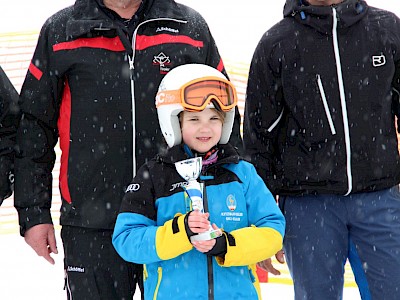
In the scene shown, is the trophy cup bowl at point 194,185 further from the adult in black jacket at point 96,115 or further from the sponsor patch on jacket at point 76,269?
the sponsor patch on jacket at point 76,269

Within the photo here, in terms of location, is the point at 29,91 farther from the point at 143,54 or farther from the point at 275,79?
the point at 275,79

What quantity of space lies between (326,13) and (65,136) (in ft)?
4.68

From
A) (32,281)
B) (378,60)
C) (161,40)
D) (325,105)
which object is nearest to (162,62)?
(161,40)

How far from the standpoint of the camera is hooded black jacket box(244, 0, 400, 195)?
373 centimetres

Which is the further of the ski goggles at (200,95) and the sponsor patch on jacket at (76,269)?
the sponsor patch on jacket at (76,269)

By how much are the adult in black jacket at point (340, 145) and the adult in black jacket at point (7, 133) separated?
4.50 feet

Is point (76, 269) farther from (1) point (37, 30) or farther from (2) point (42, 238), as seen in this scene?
(1) point (37, 30)

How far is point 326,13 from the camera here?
3754mm

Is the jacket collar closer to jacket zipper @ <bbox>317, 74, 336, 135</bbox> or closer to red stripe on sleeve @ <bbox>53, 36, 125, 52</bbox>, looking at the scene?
red stripe on sleeve @ <bbox>53, 36, 125, 52</bbox>

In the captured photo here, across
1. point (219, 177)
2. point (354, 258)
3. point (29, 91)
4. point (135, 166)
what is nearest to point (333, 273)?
point (354, 258)

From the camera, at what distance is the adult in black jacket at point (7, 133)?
12.7ft

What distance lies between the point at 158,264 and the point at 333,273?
968 millimetres

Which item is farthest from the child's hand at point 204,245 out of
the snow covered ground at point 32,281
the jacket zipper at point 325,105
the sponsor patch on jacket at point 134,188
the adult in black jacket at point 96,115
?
the snow covered ground at point 32,281

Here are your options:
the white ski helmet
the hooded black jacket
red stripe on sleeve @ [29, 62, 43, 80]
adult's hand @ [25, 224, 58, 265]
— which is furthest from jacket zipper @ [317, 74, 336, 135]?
adult's hand @ [25, 224, 58, 265]
